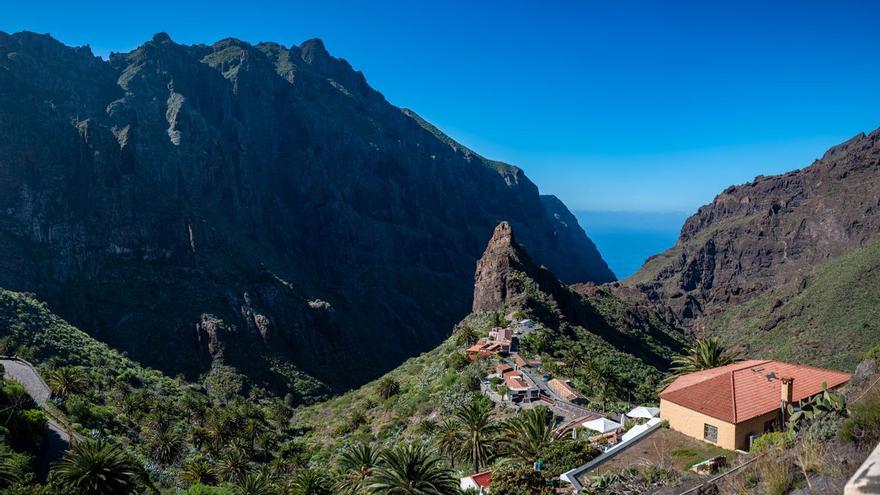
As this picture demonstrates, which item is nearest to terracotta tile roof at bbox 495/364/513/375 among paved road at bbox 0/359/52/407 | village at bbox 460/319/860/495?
village at bbox 460/319/860/495

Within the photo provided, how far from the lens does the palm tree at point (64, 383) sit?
57438 mm

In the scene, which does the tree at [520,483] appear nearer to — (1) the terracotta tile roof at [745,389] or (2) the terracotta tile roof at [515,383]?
(1) the terracotta tile roof at [745,389]

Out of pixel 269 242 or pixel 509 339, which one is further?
pixel 269 242

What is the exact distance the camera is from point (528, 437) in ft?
105

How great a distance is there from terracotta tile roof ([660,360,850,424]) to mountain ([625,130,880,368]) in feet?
219

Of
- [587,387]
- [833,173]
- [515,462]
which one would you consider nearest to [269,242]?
[587,387]

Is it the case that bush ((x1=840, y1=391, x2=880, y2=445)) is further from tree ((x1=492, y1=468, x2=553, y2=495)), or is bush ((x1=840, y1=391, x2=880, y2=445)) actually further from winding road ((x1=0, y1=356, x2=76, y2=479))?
winding road ((x1=0, y1=356, x2=76, y2=479))

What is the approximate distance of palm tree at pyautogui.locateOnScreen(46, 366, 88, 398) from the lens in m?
57.4

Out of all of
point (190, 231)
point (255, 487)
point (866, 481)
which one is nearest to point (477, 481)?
point (255, 487)

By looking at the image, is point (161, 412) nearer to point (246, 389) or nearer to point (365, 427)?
point (365, 427)

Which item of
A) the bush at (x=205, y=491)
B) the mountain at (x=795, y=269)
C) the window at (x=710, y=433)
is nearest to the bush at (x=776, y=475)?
the window at (x=710, y=433)

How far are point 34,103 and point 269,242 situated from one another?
206ft

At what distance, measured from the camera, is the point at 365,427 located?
65562 millimetres

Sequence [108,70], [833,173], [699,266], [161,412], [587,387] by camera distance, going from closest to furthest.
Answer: [587,387]
[161,412]
[108,70]
[833,173]
[699,266]
